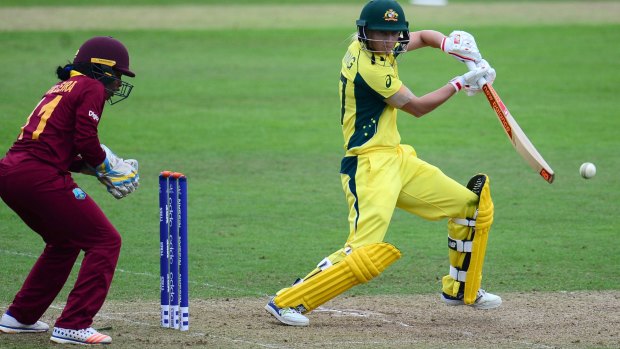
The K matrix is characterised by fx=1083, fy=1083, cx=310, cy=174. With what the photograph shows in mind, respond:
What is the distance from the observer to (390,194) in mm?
7289

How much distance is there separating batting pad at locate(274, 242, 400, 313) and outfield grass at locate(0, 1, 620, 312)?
1200 millimetres

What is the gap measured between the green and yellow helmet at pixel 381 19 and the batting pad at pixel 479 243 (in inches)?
50.3

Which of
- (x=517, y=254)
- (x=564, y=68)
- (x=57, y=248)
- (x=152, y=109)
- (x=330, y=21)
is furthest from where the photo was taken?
(x=330, y=21)

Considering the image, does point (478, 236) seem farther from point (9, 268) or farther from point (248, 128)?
point (248, 128)

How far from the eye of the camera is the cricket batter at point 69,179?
6.64 meters

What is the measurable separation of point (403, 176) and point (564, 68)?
1531cm

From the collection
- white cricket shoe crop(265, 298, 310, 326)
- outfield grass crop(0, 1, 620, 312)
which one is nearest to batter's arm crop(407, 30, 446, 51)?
outfield grass crop(0, 1, 620, 312)

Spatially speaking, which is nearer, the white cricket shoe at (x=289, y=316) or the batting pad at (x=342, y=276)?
the batting pad at (x=342, y=276)

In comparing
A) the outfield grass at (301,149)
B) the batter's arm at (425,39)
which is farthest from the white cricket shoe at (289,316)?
the batter's arm at (425,39)

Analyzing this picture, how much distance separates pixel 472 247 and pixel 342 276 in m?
1.08

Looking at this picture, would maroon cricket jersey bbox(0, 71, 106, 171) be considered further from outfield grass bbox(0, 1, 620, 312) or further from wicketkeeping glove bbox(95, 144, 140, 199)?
outfield grass bbox(0, 1, 620, 312)

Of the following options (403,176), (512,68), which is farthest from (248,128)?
(403,176)

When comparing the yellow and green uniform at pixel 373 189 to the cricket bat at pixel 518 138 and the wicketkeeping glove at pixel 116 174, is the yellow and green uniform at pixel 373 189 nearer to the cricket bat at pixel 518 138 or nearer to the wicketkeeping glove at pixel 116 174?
the cricket bat at pixel 518 138

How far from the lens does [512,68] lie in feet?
72.1
